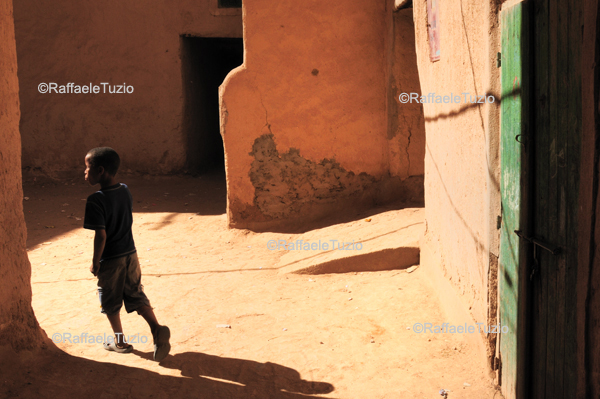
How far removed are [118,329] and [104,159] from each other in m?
1.17

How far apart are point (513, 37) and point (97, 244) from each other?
2.70m

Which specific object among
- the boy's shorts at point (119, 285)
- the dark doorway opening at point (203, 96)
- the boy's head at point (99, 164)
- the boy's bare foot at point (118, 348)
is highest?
the dark doorway opening at point (203, 96)

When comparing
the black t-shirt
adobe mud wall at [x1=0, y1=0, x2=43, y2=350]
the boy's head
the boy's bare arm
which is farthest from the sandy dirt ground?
the boy's head

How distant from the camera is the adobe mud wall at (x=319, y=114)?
22.3 feet

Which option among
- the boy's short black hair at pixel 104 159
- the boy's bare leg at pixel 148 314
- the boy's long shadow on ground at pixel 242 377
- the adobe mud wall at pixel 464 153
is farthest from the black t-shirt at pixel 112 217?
the adobe mud wall at pixel 464 153

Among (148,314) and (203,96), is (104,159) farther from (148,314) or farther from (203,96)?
(203,96)

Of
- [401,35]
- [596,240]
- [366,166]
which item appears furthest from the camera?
[366,166]

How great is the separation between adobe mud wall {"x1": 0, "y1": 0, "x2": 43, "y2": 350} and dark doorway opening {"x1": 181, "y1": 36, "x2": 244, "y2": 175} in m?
6.60

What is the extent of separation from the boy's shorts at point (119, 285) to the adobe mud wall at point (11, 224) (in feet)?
1.44

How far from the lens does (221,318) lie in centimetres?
458

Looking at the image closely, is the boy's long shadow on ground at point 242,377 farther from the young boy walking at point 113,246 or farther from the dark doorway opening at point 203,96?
the dark doorway opening at point 203,96

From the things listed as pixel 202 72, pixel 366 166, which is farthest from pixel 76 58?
pixel 366 166

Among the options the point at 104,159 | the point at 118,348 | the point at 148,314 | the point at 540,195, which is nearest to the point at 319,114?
the point at 104,159

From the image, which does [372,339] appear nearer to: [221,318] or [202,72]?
[221,318]
